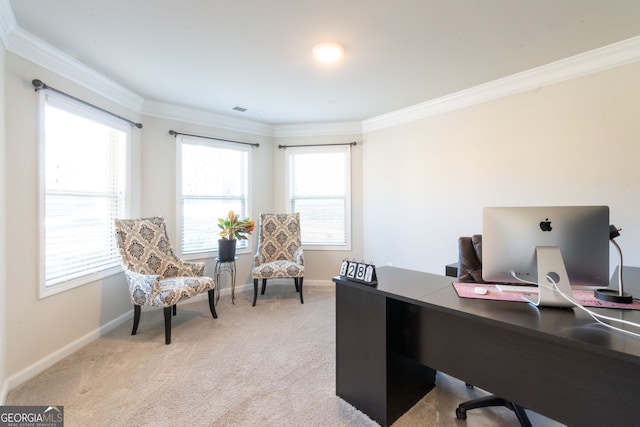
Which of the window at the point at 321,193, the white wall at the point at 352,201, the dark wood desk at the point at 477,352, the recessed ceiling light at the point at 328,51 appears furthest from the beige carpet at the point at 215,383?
the recessed ceiling light at the point at 328,51

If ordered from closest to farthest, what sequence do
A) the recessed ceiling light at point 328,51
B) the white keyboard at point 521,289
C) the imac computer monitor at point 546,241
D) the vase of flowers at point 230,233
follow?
the imac computer monitor at point 546,241
the white keyboard at point 521,289
the recessed ceiling light at point 328,51
the vase of flowers at point 230,233

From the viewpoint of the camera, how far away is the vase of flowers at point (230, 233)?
11.9 ft

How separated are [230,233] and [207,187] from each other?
0.84 metres

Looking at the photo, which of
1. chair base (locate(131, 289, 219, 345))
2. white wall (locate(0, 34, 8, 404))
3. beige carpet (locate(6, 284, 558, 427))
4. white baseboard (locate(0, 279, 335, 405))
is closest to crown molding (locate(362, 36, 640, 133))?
beige carpet (locate(6, 284, 558, 427))

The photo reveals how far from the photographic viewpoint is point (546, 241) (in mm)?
1328

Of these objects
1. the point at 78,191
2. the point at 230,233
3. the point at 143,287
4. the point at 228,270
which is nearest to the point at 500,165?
the point at 230,233

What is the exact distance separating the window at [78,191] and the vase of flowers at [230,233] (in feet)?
3.54

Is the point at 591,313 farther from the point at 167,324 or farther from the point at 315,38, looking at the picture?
the point at 167,324

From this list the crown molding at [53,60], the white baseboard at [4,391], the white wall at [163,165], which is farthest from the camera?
the white wall at [163,165]

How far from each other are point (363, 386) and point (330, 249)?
2.80 metres

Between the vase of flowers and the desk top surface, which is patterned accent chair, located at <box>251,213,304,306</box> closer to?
the vase of flowers

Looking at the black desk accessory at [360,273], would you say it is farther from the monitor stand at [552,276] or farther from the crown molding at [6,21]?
the crown molding at [6,21]

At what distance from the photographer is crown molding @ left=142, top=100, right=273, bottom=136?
3561 mm

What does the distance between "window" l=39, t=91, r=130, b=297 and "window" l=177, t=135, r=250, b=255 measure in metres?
0.71
